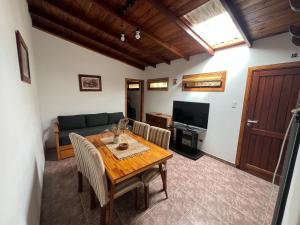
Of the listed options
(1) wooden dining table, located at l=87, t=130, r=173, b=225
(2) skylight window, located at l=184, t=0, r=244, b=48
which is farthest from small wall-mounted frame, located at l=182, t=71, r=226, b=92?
(1) wooden dining table, located at l=87, t=130, r=173, b=225

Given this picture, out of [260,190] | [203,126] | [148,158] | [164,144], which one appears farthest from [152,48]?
[260,190]

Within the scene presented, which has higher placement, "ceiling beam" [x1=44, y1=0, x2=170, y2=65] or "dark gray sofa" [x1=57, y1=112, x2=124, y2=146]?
"ceiling beam" [x1=44, y1=0, x2=170, y2=65]

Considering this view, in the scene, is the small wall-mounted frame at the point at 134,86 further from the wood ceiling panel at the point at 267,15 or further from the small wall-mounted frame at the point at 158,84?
the wood ceiling panel at the point at 267,15

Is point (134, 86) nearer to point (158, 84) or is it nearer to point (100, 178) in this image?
point (158, 84)

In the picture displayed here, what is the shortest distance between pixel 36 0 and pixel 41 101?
207 centimetres

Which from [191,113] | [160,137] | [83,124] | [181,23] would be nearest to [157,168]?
[160,137]

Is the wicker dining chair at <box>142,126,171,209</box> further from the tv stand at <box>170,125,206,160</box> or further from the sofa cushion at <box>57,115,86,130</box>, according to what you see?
the sofa cushion at <box>57,115,86,130</box>

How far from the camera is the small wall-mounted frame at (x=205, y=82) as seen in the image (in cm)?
293

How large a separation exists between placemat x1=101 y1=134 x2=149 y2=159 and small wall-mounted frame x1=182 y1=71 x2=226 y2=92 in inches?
85.0

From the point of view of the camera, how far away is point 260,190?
7.11 feet

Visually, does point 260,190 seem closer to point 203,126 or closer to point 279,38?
point 203,126

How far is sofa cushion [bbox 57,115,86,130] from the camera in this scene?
3456 mm

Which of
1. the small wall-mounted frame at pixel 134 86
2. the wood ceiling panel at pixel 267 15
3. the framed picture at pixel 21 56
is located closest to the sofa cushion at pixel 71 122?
the framed picture at pixel 21 56

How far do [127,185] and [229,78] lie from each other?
9.03ft
